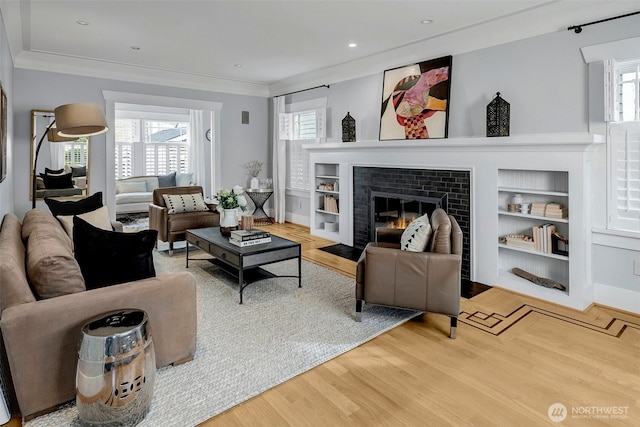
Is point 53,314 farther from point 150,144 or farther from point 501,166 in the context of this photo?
point 150,144

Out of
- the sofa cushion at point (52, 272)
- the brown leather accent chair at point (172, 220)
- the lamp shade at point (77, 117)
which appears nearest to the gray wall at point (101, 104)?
the brown leather accent chair at point (172, 220)

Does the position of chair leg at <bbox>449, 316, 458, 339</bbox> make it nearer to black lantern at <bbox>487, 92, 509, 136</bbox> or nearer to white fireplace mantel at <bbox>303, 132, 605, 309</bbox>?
white fireplace mantel at <bbox>303, 132, 605, 309</bbox>

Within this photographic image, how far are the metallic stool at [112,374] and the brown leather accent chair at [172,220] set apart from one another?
3.37 meters

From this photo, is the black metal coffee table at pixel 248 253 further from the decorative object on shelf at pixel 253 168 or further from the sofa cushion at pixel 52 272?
the decorative object on shelf at pixel 253 168

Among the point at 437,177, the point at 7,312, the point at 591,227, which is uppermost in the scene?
the point at 437,177

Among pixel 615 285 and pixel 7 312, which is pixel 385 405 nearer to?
pixel 7 312

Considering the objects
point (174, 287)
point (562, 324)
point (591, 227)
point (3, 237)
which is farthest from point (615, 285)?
point (3, 237)

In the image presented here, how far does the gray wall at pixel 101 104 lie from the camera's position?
5305 mm

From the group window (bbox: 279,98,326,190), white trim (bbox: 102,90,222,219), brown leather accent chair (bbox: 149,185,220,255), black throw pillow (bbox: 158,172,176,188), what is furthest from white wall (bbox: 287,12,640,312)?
black throw pillow (bbox: 158,172,176,188)

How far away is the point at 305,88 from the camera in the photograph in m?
6.81

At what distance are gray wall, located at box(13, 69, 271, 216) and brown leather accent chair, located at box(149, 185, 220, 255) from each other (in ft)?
3.95

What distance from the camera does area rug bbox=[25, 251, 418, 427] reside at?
6.76ft

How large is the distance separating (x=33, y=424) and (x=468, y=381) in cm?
234

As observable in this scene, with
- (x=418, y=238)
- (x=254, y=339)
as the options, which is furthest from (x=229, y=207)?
(x=418, y=238)
